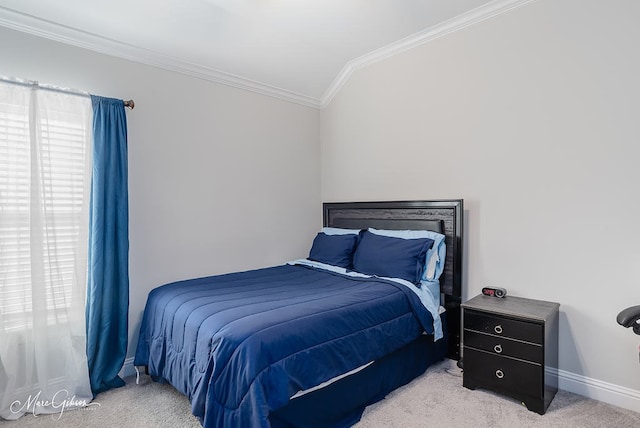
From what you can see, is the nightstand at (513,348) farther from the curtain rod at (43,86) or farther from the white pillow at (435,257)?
the curtain rod at (43,86)

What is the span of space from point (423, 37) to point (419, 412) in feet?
9.52

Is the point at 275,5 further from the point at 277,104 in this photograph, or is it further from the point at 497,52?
the point at 497,52

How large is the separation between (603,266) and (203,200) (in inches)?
119

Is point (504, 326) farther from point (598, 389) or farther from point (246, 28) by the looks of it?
point (246, 28)

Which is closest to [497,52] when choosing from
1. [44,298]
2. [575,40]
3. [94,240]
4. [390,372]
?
[575,40]

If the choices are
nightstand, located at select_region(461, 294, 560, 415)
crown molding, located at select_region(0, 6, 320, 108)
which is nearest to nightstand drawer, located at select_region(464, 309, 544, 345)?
nightstand, located at select_region(461, 294, 560, 415)

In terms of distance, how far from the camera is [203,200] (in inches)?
125

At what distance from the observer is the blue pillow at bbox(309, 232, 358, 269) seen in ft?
10.7

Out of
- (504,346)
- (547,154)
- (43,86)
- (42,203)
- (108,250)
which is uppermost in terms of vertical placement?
(43,86)

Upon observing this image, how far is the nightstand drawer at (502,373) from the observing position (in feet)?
6.97

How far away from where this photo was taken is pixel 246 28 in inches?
111

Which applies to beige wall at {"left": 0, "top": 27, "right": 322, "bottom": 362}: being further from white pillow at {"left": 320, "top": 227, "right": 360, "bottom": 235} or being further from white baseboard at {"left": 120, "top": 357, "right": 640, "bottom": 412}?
white baseboard at {"left": 120, "top": 357, "right": 640, "bottom": 412}

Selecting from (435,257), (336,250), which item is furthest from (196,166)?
(435,257)

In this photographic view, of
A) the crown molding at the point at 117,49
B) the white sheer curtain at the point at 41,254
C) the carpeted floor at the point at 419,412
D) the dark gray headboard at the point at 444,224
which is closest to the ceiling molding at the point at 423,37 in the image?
the crown molding at the point at 117,49
